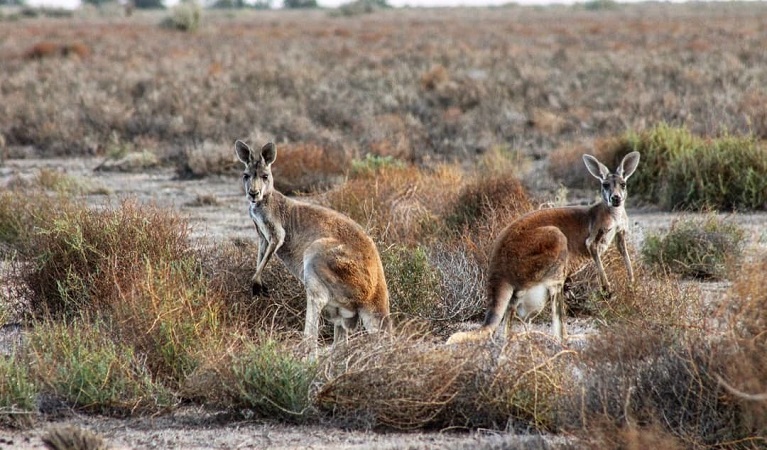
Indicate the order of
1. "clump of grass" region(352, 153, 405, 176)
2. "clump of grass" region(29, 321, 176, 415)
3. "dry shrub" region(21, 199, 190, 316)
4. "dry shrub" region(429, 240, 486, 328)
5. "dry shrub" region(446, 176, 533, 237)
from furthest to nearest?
1. "clump of grass" region(352, 153, 405, 176)
2. "dry shrub" region(446, 176, 533, 237)
3. "dry shrub" region(429, 240, 486, 328)
4. "dry shrub" region(21, 199, 190, 316)
5. "clump of grass" region(29, 321, 176, 415)

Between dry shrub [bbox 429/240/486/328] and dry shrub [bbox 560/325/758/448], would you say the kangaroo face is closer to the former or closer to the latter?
dry shrub [bbox 429/240/486/328]

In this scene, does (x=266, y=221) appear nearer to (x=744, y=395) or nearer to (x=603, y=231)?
(x=603, y=231)

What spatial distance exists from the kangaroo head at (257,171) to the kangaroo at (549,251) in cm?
156

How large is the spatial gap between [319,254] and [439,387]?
151 cm

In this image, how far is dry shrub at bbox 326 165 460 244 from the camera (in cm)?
1052

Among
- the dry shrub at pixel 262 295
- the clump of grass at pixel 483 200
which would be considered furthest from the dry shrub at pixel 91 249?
the clump of grass at pixel 483 200

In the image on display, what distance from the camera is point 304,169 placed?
51.2 feet

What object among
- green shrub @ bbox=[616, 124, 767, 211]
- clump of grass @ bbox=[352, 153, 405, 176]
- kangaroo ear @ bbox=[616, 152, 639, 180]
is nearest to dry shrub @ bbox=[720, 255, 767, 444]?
kangaroo ear @ bbox=[616, 152, 639, 180]

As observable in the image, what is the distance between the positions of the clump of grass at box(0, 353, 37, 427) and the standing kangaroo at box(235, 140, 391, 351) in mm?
1587

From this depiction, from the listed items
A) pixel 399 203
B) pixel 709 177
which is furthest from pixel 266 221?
pixel 709 177

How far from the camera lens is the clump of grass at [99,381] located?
629 cm

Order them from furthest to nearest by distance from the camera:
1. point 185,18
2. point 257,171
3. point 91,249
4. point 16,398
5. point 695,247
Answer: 1. point 185,18
2. point 695,247
3. point 91,249
4. point 257,171
5. point 16,398

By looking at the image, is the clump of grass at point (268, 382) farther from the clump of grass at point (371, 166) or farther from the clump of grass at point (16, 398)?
the clump of grass at point (371, 166)

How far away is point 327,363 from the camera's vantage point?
20.2 feet
